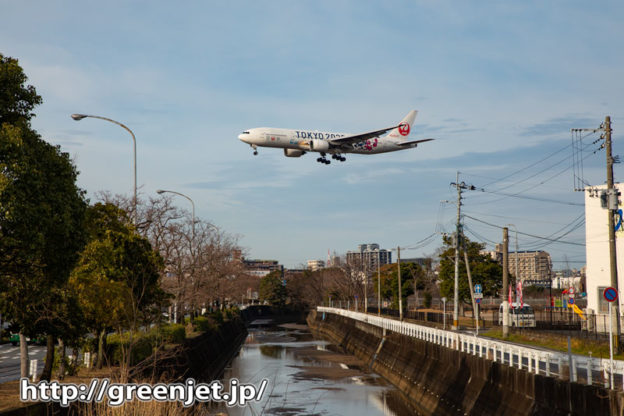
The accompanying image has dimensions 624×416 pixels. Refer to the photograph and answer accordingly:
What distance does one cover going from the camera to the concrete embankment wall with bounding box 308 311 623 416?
58.2 feet

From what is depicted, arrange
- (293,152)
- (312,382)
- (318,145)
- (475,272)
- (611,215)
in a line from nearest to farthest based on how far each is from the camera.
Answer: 1. (611,215)
2. (312,382)
3. (318,145)
4. (293,152)
5. (475,272)

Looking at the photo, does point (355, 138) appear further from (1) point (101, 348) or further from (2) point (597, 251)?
(1) point (101, 348)

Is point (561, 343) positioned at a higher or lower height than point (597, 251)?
lower

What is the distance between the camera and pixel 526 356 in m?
25.2

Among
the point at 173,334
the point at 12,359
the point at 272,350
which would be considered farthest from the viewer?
the point at 272,350

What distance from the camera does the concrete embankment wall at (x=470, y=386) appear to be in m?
17.8

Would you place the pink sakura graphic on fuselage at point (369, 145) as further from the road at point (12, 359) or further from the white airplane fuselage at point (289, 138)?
the road at point (12, 359)

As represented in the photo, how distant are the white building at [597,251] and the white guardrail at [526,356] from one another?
52.5 feet

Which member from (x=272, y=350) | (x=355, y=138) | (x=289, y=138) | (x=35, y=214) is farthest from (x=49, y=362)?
(x=272, y=350)

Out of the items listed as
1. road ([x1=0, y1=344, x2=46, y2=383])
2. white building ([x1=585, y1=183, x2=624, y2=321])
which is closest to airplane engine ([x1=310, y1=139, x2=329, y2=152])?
white building ([x1=585, y1=183, x2=624, y2=321])

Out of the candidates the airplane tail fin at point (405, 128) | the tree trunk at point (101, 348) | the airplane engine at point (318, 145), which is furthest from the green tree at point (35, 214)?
the airplane tail fin at point (405, 128)

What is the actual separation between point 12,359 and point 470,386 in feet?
103

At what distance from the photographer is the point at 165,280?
58.4 meters

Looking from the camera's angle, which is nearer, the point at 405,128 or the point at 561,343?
the point at 561,343
